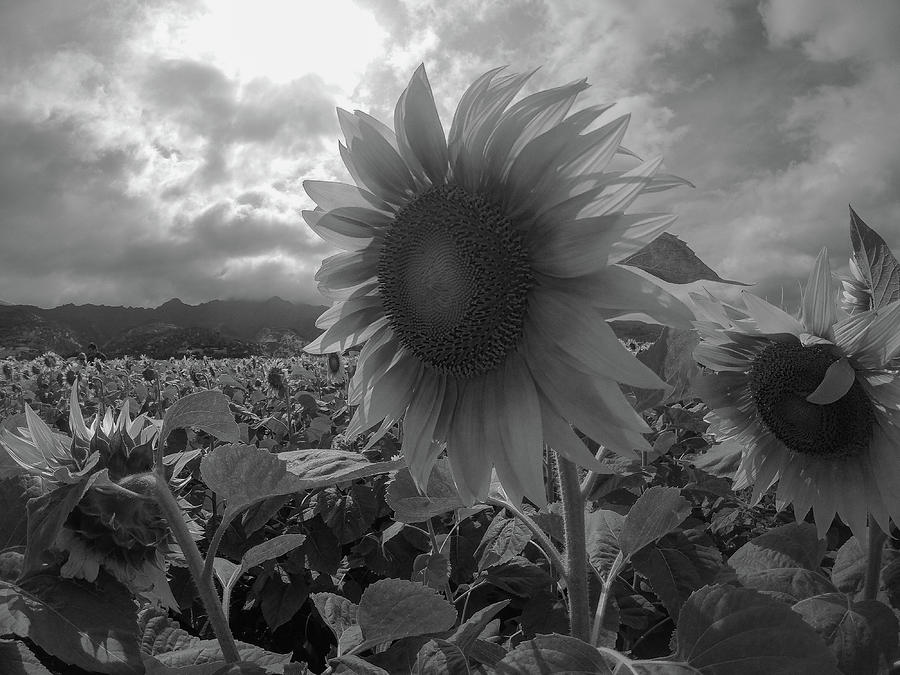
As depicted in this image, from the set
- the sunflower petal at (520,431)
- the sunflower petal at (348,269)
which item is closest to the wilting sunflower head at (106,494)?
the sunflower petal at (348,269)

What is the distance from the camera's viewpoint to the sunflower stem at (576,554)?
1585 mm

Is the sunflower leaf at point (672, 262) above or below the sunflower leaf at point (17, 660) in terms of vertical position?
above

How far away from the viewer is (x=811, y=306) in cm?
205

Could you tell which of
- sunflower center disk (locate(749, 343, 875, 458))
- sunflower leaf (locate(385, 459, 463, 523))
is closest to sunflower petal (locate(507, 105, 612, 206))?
sunflower leaf (locate(385, 459, 463, 523))

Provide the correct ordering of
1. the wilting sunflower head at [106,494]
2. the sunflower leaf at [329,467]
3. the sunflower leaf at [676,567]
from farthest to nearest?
1. the sunflower leaf at [676,567]
2. the wilting sunflower head at [106,494]
3. the sunflower leaf at [329,467]

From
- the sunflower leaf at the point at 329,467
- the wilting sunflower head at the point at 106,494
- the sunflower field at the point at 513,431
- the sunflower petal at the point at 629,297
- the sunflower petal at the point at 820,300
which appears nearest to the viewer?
the sunflower petal at the point at 629,297

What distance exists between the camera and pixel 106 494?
1.63 meters

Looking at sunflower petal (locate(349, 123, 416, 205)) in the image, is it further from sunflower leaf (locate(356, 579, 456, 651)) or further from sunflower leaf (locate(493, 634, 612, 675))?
sunflower leaf (locate(493, 634, 612, 675))

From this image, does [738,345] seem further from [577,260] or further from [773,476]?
[577,260]

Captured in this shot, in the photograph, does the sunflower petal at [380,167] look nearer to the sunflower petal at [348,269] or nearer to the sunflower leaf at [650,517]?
the sunflower petal at [348,269]

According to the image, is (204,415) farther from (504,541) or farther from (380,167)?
(504,541)

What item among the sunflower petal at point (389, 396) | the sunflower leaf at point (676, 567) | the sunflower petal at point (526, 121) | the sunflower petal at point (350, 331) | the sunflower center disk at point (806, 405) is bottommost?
the sunflower leaf at point (676, 567)

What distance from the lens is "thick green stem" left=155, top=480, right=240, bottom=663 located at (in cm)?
170

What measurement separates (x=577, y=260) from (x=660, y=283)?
6.9 inches
